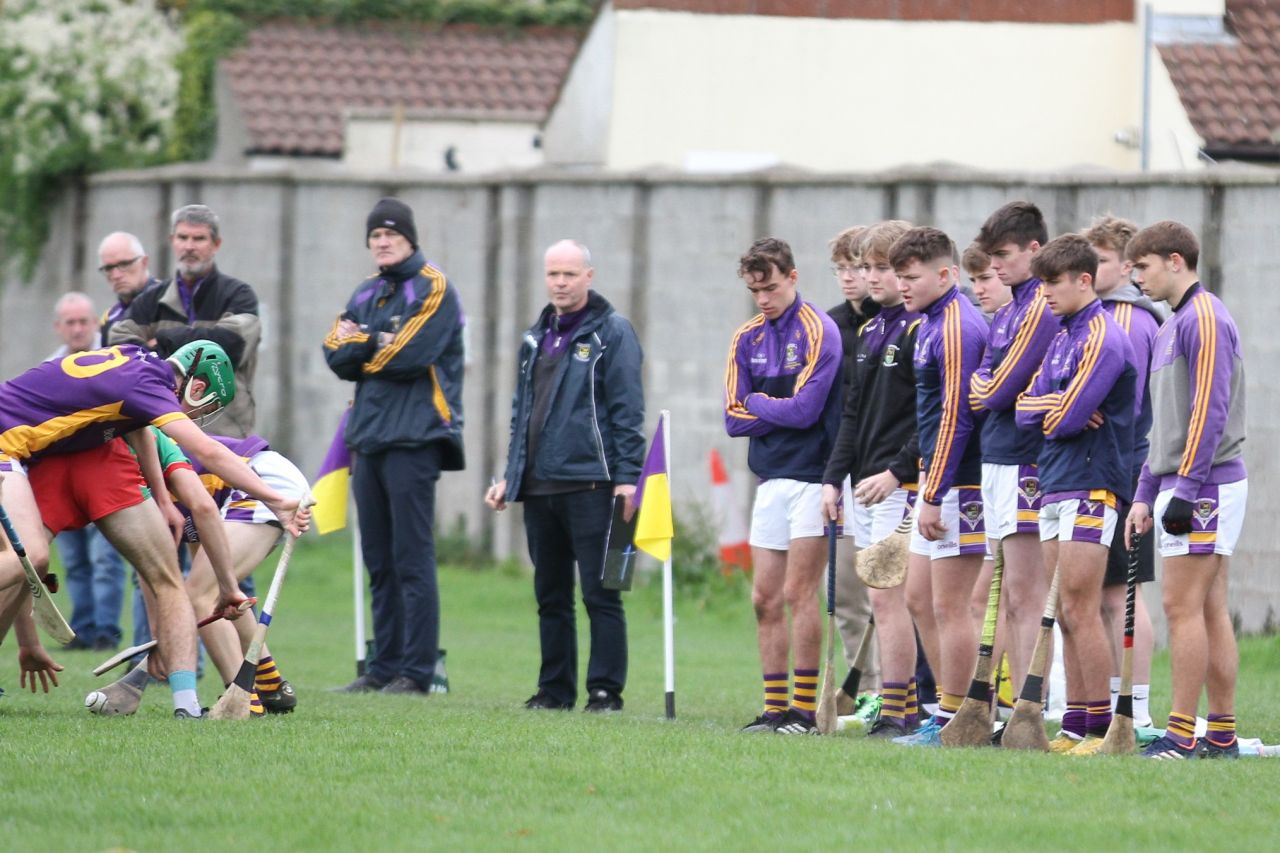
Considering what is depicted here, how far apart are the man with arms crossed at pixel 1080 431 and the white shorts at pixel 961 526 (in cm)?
52

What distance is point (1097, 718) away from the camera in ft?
28.7

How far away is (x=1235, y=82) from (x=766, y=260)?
41.6 feet

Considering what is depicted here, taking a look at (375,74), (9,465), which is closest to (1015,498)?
(9,465)

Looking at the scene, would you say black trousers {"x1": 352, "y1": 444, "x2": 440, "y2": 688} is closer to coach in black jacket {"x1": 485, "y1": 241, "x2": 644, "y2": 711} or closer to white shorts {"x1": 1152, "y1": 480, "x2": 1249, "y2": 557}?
coach in black jacket {"x1": 485, "y1": 241, "x2": 644, "y2": 711}

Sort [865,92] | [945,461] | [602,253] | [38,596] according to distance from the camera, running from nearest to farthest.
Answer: [945,461] < [38,596] < [602,253] < [865,92]

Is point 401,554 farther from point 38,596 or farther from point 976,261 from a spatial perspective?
point 976,261

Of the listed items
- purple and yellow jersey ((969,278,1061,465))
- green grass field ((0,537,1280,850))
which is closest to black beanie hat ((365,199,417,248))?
green grass field ((0,537,1280,850))

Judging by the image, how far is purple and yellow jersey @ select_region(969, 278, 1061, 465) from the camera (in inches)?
343

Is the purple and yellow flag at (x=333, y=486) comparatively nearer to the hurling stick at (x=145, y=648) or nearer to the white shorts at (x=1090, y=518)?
the hurling stick at (x=145, y=648)

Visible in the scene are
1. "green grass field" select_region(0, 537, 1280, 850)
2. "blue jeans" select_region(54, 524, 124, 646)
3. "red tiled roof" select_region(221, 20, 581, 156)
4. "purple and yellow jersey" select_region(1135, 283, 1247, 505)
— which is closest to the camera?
"green grass field" select_region(0, 537, 1280, 850)

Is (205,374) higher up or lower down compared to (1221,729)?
higher up

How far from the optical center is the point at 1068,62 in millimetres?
20328

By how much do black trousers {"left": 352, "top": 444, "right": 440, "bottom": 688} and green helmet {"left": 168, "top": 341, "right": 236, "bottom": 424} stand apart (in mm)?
1963

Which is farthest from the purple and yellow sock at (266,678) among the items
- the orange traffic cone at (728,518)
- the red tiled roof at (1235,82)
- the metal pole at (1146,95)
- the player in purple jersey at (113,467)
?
the red tiled roof at (1235,82)
